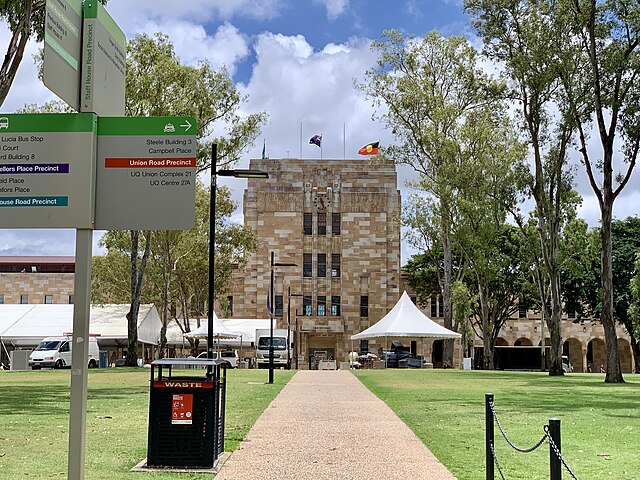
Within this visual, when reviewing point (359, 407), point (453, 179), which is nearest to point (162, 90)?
point (453, 179)

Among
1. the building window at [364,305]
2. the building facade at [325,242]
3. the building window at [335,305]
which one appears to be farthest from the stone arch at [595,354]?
the building window at [335,305]

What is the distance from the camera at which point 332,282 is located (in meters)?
82.8

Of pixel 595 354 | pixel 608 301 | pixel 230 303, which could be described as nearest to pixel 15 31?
pixel 608 301

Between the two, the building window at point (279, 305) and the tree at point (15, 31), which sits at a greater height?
the tree at point (15, 31)

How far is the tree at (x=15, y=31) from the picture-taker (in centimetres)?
2305

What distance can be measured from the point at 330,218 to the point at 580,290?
24483mm

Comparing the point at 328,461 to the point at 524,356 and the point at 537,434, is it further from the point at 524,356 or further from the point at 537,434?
the point at 524,356

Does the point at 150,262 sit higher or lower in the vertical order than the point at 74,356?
higher

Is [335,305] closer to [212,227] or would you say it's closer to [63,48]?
[212,227]

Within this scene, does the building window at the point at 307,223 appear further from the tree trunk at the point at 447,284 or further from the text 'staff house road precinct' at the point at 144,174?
the text 'staff house road precinct' at the point at 144,174

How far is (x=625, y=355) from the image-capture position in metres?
89.9

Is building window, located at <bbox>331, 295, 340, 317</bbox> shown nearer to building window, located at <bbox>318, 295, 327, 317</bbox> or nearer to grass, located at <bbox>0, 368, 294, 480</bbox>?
building window, located at <bbox>318, 295, 327, 317</bbox>

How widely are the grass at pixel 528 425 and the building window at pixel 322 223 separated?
5485 centimetres

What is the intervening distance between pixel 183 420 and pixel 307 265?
239ft
